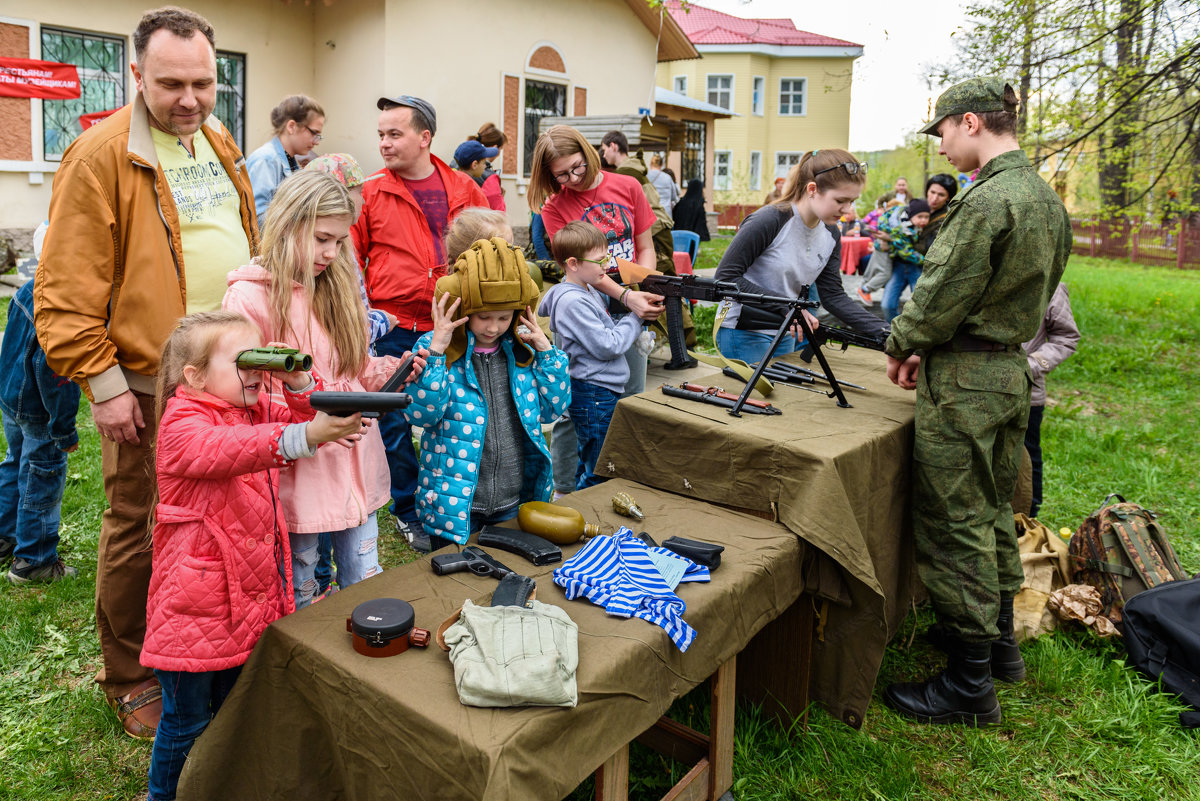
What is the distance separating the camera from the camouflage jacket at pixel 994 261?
2.93 meters

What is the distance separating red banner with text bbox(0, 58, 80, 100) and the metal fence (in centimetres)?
2227

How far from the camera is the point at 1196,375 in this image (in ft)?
29.5

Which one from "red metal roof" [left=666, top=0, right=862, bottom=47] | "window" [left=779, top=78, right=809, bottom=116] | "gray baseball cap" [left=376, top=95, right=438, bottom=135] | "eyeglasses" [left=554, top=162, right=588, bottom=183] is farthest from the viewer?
"window" [left=779, top=78, right=809, bottom=116]

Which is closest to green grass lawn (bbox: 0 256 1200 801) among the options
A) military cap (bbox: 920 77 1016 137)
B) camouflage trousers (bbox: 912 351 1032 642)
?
camouflage trousers (bbox: 912 351 1032 642)

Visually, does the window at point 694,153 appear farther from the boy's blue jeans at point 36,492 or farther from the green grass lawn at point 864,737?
the boy's blue jeans at point 36,492

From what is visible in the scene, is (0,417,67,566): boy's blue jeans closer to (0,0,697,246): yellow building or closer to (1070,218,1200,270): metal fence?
(0,0,697,246): yellow building

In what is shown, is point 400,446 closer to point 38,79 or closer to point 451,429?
point 451,429

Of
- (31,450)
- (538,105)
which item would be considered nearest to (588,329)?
(31,450)

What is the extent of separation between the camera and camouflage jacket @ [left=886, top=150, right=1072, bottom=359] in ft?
9.62

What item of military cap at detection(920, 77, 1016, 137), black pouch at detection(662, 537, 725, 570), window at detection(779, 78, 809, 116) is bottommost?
black pouch at detection(662, 537, 725, 570)

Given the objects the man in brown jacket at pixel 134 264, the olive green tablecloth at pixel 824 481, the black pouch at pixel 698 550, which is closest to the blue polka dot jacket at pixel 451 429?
the olive green tablecloth at pixel 824 481

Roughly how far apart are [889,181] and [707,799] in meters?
34.4

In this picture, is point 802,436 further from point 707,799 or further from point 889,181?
point 889,181

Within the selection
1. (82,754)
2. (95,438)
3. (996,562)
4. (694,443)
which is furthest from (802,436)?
(95,438)
